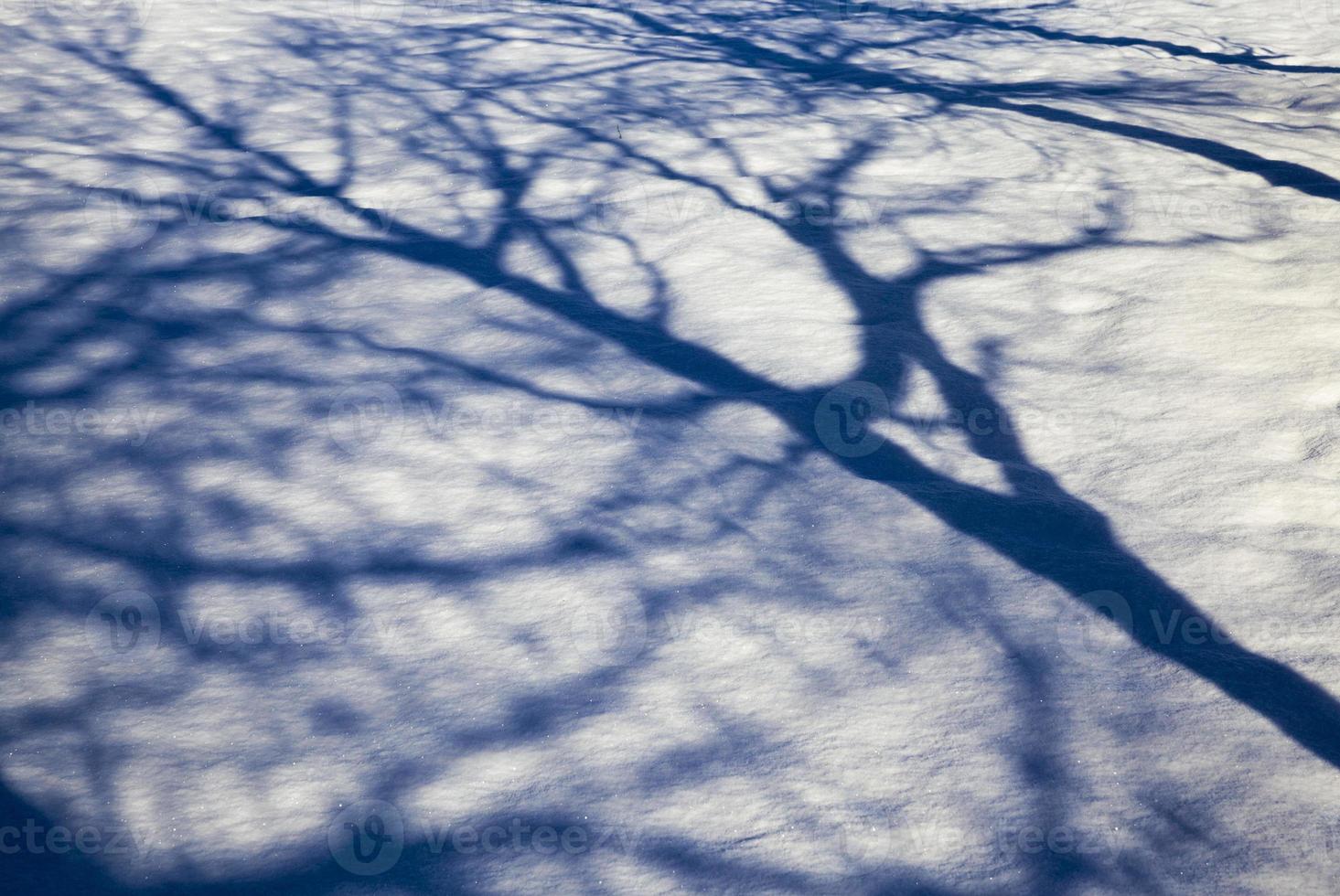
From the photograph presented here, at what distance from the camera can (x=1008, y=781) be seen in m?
2.06

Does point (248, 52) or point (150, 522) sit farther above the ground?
point (248, 52)

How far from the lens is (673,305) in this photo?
4.05 meters

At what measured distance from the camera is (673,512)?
2.88 m

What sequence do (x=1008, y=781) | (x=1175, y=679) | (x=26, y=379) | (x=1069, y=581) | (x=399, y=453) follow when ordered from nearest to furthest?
(x=1008, y=781) → (x=1175, y=679) → (x=1069, y=581) → (x=399, y=453) → (x=26, y=379)

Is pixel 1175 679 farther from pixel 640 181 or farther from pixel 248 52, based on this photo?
pixel 248 52

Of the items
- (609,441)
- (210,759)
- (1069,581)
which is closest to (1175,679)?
(1069,581)

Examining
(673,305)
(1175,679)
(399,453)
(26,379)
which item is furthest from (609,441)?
A: (26,379)

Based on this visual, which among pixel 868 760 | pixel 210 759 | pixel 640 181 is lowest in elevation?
pixel 210 759

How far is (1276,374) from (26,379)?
4638 millimetres

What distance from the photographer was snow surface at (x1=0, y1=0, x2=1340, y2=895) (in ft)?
6.56

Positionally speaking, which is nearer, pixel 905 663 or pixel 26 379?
pixel 905 663

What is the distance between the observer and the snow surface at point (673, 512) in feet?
6.56

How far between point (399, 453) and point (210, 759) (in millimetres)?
1268

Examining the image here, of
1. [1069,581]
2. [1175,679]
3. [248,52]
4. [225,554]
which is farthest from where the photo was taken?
[248,52]
